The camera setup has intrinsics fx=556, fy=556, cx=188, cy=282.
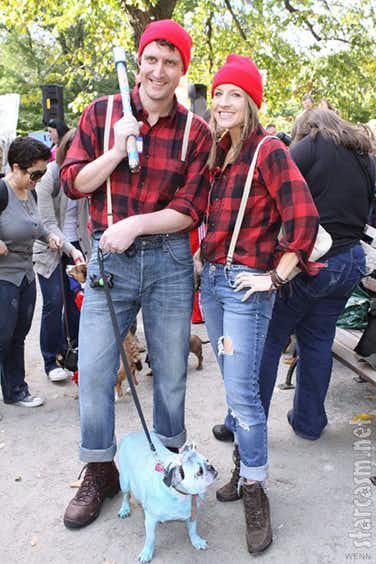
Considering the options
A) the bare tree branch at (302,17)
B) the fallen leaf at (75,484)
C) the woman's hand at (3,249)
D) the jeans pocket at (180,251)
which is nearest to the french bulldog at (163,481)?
the fallen leaf at (75,484)

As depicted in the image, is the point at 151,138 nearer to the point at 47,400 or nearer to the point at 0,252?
the point at 0,252

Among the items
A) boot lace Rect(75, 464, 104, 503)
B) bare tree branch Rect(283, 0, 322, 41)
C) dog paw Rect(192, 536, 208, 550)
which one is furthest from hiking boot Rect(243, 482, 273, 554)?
bare tree branch Rect(283, 0, 322, 41)

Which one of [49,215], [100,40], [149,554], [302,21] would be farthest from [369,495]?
[302,21]

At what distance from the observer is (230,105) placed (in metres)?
2.35

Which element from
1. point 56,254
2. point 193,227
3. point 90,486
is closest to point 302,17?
point 56,254

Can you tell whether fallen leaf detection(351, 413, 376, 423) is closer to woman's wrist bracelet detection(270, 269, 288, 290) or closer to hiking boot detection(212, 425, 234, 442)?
hiking boot detection(212, 425, 234, 442)

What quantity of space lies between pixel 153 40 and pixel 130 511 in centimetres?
220

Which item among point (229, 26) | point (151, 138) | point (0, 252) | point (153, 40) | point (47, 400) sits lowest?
point (47, 400)

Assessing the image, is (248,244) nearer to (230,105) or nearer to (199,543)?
(230,105)

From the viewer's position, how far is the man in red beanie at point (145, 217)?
2.34 metres

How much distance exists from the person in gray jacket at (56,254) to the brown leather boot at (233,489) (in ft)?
6.62

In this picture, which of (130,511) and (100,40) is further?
(100,40)

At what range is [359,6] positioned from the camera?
40.5 ft

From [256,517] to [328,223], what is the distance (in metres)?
1.52
